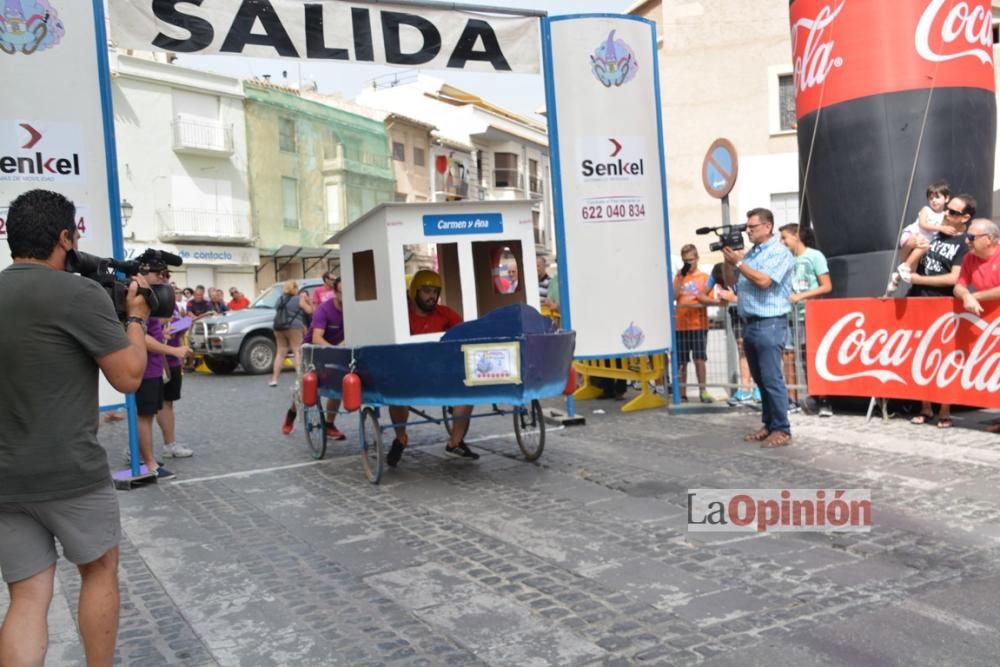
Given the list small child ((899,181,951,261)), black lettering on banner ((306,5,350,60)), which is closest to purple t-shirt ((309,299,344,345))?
black lettering on banner ((306,5,350,60))

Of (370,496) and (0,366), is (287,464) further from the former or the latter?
(0,366)

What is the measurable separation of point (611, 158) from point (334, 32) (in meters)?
3.17

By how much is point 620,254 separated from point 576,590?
5.95 meters

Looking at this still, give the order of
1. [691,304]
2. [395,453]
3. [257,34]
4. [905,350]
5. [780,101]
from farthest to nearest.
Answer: [780,101], [691,304], [905,350], [257,34], [395,453]

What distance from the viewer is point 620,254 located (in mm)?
9961

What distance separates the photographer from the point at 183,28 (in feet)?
26.2

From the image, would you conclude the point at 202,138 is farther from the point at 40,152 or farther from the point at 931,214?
the point at 931,214

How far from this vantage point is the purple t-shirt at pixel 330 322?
29.5ft

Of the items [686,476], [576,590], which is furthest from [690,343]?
[576,590]

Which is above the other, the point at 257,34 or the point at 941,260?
the point at 257,34

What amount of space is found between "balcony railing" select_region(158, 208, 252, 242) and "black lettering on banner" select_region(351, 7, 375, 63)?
29932mm

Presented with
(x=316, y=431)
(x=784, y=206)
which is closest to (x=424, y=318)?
(x=316, y=431)

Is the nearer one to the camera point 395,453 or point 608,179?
point 395,453

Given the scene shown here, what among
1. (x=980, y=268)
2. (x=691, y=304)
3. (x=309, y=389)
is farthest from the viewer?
(x=691, y=304)
